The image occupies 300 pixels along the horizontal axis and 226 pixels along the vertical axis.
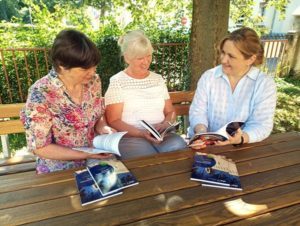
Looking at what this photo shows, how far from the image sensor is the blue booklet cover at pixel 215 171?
1.54m

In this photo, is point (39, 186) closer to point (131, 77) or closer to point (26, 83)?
point (131, 77)

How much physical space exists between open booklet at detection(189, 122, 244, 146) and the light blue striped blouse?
24 centimetres

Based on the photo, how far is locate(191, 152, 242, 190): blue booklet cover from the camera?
5.04 feet

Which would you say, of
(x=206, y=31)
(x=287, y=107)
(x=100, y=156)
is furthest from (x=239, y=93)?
(x=287, y=107)

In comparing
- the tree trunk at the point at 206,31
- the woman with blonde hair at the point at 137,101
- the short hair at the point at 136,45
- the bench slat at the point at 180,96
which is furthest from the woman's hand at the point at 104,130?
the tree trunk at the point at 206,31

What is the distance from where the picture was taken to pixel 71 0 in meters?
7.57

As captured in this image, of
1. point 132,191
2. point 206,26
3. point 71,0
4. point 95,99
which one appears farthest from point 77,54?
point 71,0

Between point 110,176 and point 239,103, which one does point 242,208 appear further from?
point 239,103

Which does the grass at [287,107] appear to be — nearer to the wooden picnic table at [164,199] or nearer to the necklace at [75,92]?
the wooden picnic table at [164,199]

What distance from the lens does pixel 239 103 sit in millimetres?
2260

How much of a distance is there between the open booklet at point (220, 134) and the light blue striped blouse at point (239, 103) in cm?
24

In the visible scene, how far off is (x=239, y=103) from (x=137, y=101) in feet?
2.68

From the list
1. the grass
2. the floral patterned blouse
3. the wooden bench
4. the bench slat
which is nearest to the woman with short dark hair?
the floral patterned blouse

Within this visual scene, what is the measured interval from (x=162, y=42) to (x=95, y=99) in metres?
4.02
